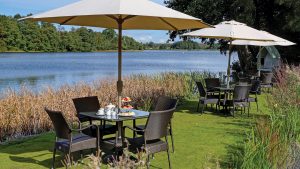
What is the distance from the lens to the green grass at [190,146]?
5.95 metres

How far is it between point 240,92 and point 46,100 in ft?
15.4

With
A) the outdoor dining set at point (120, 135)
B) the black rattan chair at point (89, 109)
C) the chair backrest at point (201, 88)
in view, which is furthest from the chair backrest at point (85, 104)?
the chair backrest at point (201, 88)

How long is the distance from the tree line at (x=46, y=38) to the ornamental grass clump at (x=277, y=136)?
48232 millimetres

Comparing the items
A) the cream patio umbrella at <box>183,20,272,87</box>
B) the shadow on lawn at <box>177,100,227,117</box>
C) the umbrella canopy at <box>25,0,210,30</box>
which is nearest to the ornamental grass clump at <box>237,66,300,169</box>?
the umbrella canopy at <box>25,0,210,30</box>

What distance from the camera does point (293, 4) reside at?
66.2ft

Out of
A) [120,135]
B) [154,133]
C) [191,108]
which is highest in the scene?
[154,133]

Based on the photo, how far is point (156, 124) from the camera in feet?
17.0

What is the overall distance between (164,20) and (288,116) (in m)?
2.53

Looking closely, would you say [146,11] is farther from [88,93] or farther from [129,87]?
[129,87]

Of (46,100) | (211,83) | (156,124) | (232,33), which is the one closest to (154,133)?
(156,124)

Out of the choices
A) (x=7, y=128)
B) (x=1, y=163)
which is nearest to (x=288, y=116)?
(x=1, y=163)

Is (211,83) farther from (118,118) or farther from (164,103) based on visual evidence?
(118,118)

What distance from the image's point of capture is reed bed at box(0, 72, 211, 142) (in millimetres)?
8156

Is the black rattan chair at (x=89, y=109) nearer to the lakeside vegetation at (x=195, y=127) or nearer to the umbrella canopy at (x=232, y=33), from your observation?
the lakeside vegetation at (x=195, y=127)
